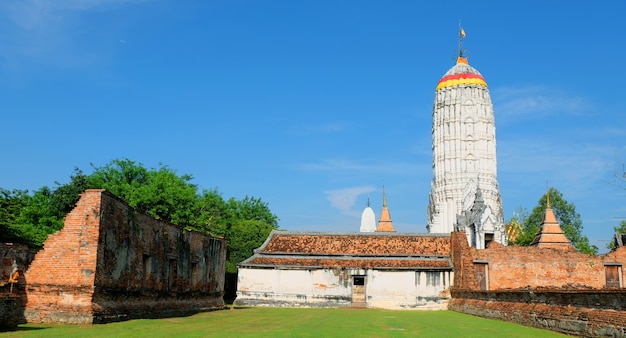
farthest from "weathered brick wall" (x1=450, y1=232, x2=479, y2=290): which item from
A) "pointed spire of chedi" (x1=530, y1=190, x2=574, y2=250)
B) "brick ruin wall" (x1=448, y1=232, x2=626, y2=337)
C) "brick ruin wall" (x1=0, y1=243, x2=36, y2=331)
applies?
"brick ruin wall" (x1=0, y1=243, x2=36, y2=331)

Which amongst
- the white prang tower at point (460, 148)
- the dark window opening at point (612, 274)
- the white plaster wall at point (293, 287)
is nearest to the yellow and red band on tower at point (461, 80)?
the white prang tower at point (460, 148)

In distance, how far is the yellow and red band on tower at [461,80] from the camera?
78.1 m

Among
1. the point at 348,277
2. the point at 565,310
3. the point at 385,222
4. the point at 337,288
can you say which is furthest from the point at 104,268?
the point at 385,222

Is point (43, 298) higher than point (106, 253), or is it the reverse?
point (106, 253)

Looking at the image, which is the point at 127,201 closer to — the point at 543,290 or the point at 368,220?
the point at 543,290

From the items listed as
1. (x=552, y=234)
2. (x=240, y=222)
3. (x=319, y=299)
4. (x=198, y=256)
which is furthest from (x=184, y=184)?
(x=552, y=234)

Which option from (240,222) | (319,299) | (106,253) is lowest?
(319,299)

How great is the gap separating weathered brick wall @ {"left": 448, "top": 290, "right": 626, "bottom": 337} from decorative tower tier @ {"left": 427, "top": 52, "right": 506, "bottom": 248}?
172ft

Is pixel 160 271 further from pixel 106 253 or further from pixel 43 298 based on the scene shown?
pixel 43 298

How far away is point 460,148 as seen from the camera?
7631 centimetres

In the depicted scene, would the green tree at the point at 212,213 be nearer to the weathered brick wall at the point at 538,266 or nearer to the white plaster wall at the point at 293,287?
the white plaster wall at the point at 293,287

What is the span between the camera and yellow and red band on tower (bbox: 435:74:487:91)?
78062mm

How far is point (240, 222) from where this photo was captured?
5934 centimetres

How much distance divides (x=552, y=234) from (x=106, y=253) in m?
40.0
